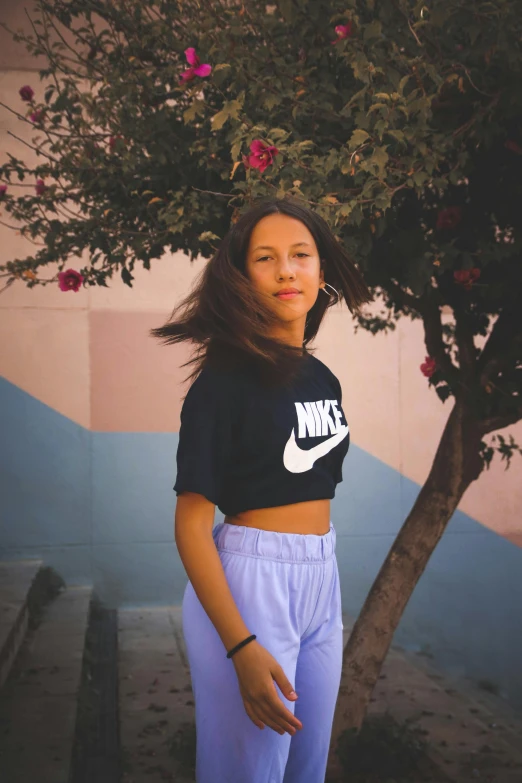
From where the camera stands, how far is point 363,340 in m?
6.20

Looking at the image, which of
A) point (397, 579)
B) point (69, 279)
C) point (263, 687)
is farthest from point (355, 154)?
point (397, 579)

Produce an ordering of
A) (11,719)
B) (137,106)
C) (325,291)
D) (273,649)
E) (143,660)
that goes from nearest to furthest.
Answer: (273,649)
(325,291)
(137,106)
(11,719)
(143,660)

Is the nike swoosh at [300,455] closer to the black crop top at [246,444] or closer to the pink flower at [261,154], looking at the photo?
the black crop top at [246,444]

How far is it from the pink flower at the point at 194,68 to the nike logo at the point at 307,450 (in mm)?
1188

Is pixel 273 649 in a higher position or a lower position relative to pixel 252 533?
lower

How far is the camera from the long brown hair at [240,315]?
1587mm

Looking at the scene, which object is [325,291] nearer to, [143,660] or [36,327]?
[143,660]

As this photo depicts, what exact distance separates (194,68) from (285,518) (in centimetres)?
145

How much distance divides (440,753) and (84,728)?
63.9 inches

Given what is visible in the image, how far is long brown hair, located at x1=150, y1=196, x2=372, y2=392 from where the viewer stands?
1.59m

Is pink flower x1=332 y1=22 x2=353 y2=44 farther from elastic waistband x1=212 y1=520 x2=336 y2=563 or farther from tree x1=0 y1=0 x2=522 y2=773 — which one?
elastic waistband x1=212 y1=520 x2=336 y2=563

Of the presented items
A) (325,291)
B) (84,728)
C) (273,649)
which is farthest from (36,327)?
(273,649)

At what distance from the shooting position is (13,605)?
446 cm

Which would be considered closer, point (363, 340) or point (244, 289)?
point (244, 289)
